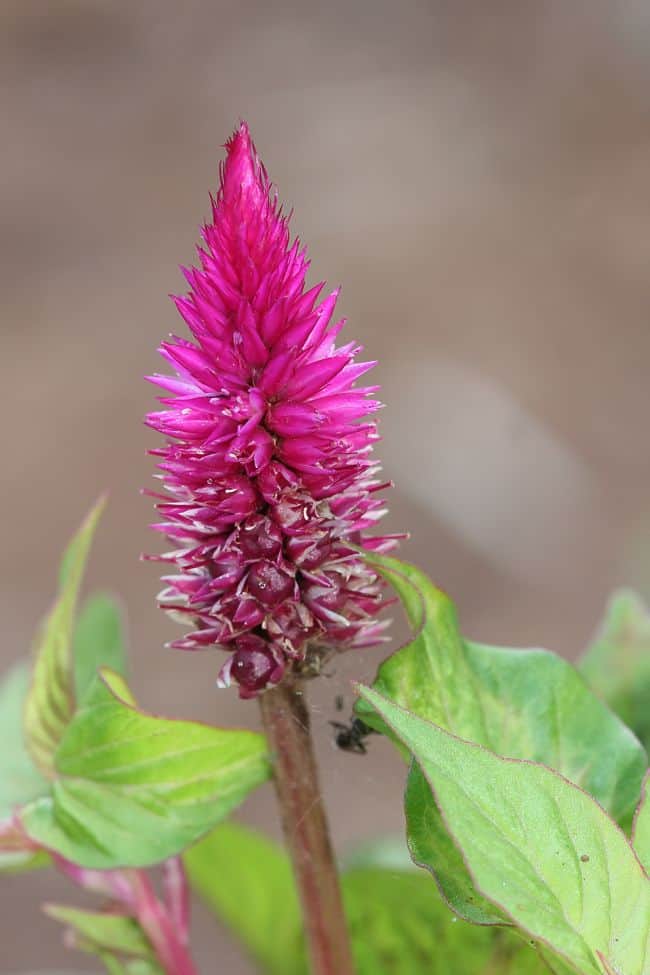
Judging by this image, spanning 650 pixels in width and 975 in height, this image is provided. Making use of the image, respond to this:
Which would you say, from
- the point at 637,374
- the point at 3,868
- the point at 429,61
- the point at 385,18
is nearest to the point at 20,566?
the point at 637,374

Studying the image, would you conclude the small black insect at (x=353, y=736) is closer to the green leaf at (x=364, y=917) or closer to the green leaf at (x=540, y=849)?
the green leaf at (x=364, y=917)

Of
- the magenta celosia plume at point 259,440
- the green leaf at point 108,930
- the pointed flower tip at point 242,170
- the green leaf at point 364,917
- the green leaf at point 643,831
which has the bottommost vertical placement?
the green leaf at point 364,917

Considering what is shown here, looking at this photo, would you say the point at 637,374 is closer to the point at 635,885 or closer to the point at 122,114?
the point at 122,114

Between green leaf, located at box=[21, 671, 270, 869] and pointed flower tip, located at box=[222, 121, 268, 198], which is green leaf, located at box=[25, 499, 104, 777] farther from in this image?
pointed flower tip, located at box=[222, 121, 268, 198]

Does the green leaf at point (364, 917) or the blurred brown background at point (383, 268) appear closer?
the green leaf at point (364, 917)

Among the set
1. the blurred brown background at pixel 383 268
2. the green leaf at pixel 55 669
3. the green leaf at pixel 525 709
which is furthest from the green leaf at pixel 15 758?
the blurred brown background at pixel 383 268

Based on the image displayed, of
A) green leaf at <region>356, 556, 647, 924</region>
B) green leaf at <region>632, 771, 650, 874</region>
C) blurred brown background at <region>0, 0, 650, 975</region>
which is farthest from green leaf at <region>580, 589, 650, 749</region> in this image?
blurred brown background at <region>0, 0, 650, 975</region>
